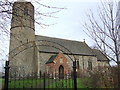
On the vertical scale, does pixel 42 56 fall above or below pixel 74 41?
below

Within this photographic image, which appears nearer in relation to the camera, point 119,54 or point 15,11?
point 15,11

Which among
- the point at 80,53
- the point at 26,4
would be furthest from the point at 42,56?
the point at 26,4

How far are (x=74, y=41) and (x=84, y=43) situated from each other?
A: 9.99 feet

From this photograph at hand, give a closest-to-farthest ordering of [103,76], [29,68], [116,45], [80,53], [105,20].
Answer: [116,45]
[105,20]
[103,76]
[29,68]
[80,53]

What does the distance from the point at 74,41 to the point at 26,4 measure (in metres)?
37.9

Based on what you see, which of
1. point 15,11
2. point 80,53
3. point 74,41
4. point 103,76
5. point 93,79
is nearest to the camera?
point 15,11

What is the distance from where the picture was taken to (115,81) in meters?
8.63

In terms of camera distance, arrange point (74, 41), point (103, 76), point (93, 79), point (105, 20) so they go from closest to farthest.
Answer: point (105, 20), point (103, 76), point (93, 79), point (74, 41)

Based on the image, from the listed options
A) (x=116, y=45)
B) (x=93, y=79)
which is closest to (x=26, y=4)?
(x=116, y=45)

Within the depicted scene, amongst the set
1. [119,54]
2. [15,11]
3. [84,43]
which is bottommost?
[119,54]

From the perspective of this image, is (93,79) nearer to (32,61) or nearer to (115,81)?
(115,81)

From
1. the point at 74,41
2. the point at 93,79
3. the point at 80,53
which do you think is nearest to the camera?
the point at 93,79

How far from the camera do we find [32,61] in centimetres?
3156

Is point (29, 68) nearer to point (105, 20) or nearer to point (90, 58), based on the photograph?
point (90, 58)
